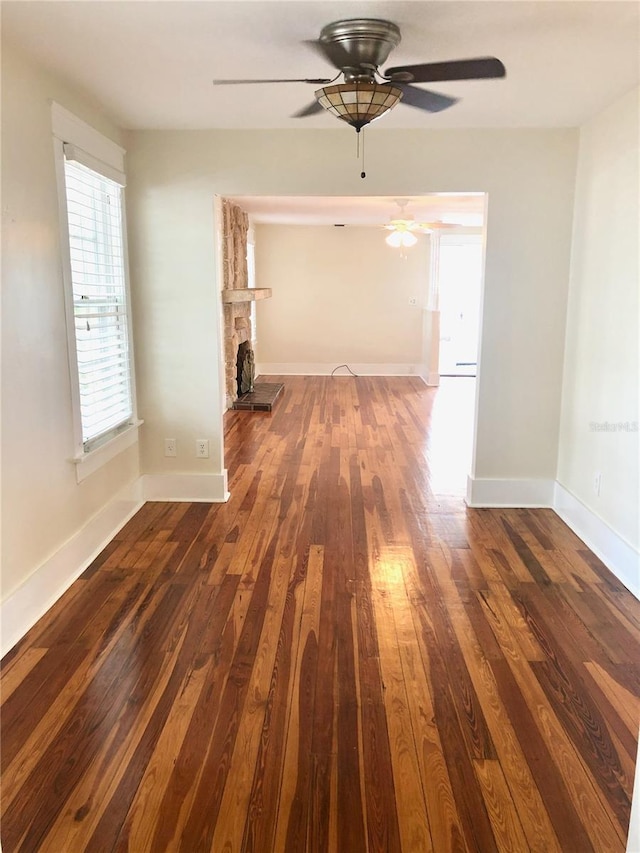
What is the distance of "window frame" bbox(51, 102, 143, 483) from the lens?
2.96 metres

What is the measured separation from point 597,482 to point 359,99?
249 cm

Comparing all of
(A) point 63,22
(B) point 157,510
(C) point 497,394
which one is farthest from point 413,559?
(A) point 63,22

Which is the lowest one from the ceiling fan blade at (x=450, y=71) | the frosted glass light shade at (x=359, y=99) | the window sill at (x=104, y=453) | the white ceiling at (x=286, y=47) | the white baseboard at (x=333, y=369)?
the white baseboard at (x=333, y=369)

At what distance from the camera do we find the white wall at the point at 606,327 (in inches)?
124

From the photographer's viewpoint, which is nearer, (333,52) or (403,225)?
(333,52)

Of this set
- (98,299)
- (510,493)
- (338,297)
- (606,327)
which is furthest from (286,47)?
(338,297)

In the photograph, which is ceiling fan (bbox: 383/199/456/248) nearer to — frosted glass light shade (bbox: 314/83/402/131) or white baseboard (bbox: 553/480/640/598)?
white baseboard (bbox: 553/480/640/598)

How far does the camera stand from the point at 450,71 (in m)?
2.17

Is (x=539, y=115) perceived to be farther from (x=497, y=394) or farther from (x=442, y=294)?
(x=442, y=294)

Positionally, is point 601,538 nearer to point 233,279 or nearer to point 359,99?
point 359,99

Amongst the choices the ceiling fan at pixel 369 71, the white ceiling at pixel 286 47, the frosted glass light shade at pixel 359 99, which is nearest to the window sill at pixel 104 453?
the white ceiling at pixel 286 47

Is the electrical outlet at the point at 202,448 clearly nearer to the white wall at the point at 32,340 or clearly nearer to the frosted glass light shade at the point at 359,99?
the white wall at the point at 32,340

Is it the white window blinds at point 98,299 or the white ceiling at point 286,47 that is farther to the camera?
the white window blinds at point 98,299

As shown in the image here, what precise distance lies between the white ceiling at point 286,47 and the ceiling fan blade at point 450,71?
0.61 ft
